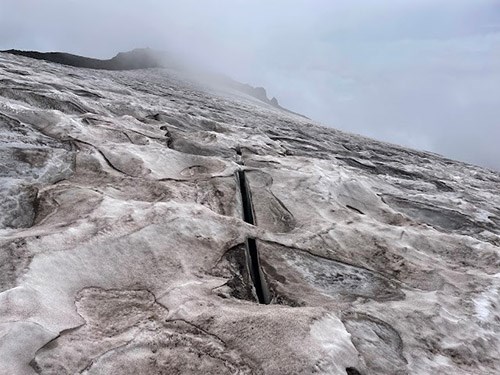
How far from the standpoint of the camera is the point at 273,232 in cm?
695

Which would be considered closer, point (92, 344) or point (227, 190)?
point (92, 344)

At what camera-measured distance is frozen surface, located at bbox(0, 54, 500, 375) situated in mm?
4059

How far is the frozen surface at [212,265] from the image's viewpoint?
406cm

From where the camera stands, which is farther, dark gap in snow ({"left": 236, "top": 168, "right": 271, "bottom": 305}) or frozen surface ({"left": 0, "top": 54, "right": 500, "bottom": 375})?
dark gap in snow ({"left": 236, "top": 168, "right": 271, "bottom": 305})

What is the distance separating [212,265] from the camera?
18.8 feet

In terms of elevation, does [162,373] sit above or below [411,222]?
below

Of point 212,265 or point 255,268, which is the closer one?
point 212,265

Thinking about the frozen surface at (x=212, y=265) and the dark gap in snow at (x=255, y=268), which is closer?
the frozen surface at (x=212, y=265)

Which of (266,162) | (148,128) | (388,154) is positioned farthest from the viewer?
(388,154)

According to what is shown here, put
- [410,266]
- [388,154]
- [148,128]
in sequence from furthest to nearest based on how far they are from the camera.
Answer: [388,154]
[148,128]
[410,266]

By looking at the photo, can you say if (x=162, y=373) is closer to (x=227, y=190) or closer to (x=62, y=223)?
(x=62, y=223)

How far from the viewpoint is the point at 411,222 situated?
827 cm

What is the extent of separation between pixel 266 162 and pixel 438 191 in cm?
544

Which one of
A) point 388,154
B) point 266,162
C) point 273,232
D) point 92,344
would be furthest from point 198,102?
point 92,344
